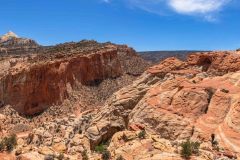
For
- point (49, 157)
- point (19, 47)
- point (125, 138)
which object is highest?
point (19, 47)

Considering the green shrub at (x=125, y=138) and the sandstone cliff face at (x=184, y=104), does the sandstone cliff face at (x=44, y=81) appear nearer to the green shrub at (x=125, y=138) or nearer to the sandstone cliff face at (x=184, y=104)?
the sandstone cliff face at (x=184, y=104)

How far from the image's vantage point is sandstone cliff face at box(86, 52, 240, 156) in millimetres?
40156

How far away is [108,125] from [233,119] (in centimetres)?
1265

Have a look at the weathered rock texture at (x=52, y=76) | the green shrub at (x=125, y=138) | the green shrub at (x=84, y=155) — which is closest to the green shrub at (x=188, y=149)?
the green shrub at (x=125, y=138)

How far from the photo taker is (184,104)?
4359 cm

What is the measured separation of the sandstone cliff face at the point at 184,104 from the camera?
40.2 meters

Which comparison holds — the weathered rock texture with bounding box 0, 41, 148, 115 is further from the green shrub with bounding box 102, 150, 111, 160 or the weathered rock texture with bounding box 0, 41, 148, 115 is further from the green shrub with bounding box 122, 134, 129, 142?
the green shrub with bounding box 102, 150, 111, 160

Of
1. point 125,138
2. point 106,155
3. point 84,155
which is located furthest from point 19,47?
point 106,155

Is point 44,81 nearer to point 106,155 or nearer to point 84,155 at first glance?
point 84,155

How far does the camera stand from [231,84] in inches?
1761

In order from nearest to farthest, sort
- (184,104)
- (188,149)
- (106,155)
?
(188,149) → (106,155) → (184,104)

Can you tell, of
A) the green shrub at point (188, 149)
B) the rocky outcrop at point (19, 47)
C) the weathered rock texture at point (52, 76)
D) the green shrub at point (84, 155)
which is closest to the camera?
the green shrub at point (188, 149)

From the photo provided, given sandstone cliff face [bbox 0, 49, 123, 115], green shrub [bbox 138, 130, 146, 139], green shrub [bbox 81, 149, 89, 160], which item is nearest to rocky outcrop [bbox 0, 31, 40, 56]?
sandstone cliff face [bbox 0, 49, 123, 115]

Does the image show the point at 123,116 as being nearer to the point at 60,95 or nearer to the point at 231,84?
the point at 231,84
